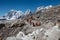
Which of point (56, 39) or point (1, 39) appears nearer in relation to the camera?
point (56, 39)

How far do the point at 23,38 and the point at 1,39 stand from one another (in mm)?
8044

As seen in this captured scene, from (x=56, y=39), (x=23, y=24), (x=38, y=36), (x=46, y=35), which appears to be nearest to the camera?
(x=56, y=39)

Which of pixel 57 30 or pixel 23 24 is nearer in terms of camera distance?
pixel 57 30

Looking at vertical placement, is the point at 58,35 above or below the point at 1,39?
above

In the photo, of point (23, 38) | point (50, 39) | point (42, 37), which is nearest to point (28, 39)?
point (23, 38)

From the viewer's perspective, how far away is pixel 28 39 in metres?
21.8

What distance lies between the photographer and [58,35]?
18.6 meters

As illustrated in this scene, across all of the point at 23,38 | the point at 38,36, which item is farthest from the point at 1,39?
the point at 38,36

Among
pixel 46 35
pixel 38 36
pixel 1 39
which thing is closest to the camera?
pixel 46 35

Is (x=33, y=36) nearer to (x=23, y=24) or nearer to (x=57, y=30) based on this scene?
(x=57, y=30)

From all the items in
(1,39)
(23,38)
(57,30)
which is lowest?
(1,39)

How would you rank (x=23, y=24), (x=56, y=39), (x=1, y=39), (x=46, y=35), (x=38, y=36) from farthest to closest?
1. (x=23, y=24)
2. (x=1, y=39)
3. (x=38, y=36)
4. (x=46, y=35)
5. (x=56, y=39)

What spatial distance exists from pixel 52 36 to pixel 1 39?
12777 millimetres

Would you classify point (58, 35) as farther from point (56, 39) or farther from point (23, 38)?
point (23, 38)
